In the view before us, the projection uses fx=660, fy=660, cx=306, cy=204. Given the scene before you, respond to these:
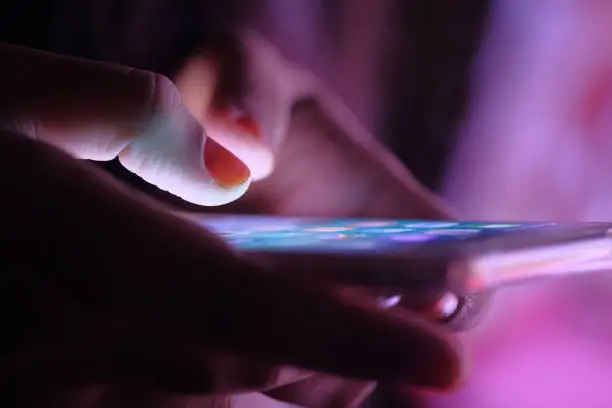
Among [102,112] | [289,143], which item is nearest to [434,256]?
[102,112]

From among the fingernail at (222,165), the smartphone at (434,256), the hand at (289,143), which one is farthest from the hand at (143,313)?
the hand at (289,143)

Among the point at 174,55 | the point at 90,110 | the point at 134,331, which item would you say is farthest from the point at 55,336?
the point at 174,55

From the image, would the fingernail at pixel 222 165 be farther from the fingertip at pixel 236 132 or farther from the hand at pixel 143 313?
the hand at pixel 143 313

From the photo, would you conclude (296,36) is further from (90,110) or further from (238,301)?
(238,301)

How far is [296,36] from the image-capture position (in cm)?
103

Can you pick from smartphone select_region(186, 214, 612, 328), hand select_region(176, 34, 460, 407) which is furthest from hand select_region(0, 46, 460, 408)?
hand select_region(176, 34, 460, 407)

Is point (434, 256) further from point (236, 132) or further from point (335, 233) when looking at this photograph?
point (236, 132)

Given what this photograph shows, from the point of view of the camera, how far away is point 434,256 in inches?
11.5

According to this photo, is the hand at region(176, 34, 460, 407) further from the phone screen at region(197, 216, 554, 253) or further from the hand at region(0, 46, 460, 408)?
the hand at region(0, 46, 460, 408)

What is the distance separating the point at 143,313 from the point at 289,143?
497 millimetres

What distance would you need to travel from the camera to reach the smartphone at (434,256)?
0.93ft

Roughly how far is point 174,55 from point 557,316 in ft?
2.08

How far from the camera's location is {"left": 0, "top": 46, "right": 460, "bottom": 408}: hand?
0.93ft

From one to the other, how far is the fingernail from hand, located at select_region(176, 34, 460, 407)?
77 mm
